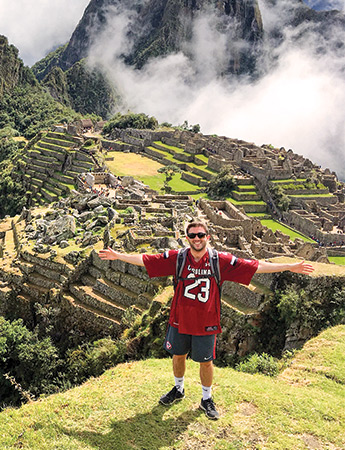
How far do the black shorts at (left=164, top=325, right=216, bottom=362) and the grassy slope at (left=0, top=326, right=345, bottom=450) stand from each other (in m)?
1.04

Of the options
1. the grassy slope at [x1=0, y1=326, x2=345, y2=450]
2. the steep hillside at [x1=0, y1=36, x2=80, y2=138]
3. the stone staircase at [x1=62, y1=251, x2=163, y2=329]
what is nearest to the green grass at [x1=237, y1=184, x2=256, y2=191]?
the stone staircase at [x1=62, y1=251, x2=163, y2=329]

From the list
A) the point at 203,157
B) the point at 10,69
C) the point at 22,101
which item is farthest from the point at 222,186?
the point at 10,69

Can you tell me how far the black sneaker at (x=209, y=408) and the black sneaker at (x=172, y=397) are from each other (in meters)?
0.41

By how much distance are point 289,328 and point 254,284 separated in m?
1.88

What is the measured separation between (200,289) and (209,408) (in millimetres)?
2038

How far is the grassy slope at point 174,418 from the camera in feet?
19.3

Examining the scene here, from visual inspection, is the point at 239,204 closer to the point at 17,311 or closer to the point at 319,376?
the point at 17,311

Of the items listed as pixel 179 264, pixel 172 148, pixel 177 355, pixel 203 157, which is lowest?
pixel 177 355

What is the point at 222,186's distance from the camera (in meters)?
53.2

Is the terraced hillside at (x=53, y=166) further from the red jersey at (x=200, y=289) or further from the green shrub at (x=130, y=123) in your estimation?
the red jersey at (x=200, y=289)

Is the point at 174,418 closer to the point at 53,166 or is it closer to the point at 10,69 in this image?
the point at 53,166

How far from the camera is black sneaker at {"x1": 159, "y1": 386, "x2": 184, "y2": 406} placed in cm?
663

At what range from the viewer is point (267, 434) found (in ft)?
19.8

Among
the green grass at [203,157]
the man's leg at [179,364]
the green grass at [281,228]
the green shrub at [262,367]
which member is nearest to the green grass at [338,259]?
the green grass at [281,228]
